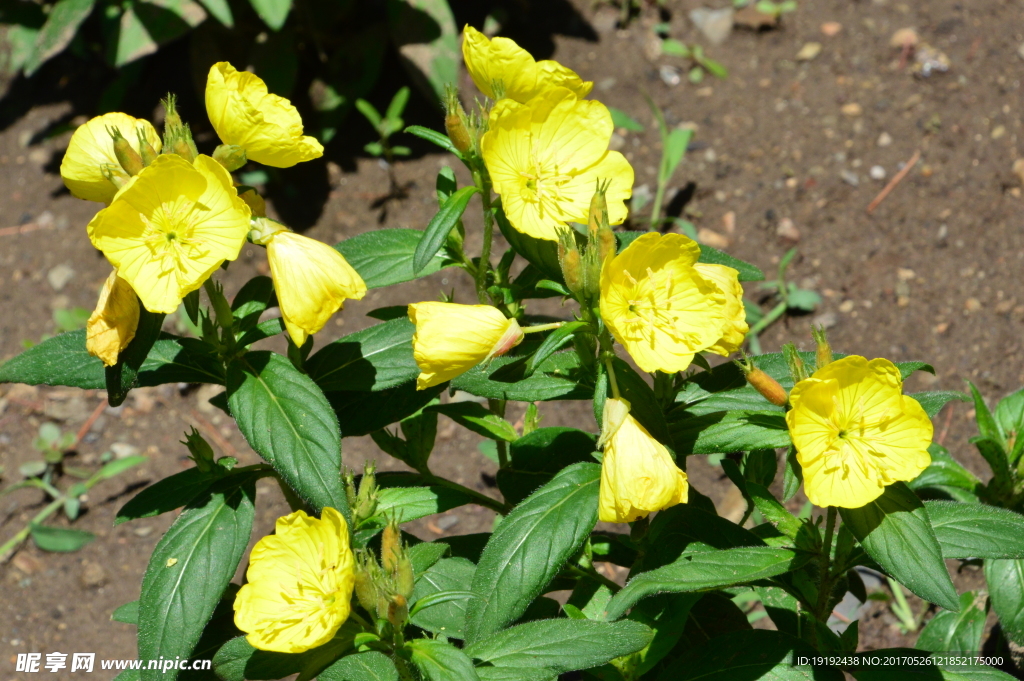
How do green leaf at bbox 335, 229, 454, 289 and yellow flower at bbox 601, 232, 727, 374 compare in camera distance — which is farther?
green leaf at bbox 335, 229, 454, 289

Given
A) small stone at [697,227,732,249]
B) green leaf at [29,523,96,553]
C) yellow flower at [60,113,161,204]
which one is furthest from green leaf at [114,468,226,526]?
small stone at [697,227,732,249]

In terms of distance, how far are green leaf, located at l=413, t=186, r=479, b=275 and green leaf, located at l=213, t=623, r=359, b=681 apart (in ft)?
2.45

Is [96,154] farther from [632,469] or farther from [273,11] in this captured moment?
[273,11]

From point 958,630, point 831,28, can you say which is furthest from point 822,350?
point 831,28

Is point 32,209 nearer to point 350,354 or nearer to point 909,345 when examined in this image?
point 350,354

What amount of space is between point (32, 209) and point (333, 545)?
3.41m

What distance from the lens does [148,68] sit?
4.59m

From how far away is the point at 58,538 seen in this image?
3297 millimetres

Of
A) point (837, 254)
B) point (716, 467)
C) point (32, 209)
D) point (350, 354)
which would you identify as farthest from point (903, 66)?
point (32, 209)

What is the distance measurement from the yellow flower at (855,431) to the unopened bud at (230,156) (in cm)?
119

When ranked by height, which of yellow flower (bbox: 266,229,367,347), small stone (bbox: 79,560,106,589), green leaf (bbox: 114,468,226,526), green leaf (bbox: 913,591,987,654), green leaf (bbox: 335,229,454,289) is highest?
yellow flower (bbox: 266,229,367,347)

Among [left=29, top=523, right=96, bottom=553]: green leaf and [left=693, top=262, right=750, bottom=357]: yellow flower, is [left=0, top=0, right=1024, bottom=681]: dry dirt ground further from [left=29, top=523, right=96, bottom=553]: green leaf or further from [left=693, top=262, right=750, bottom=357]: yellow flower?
[left=693, top=262, right=750, bottom=357]: yellow flower

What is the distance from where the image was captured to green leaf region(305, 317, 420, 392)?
6.76 ft

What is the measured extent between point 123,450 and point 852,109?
3.48 m
